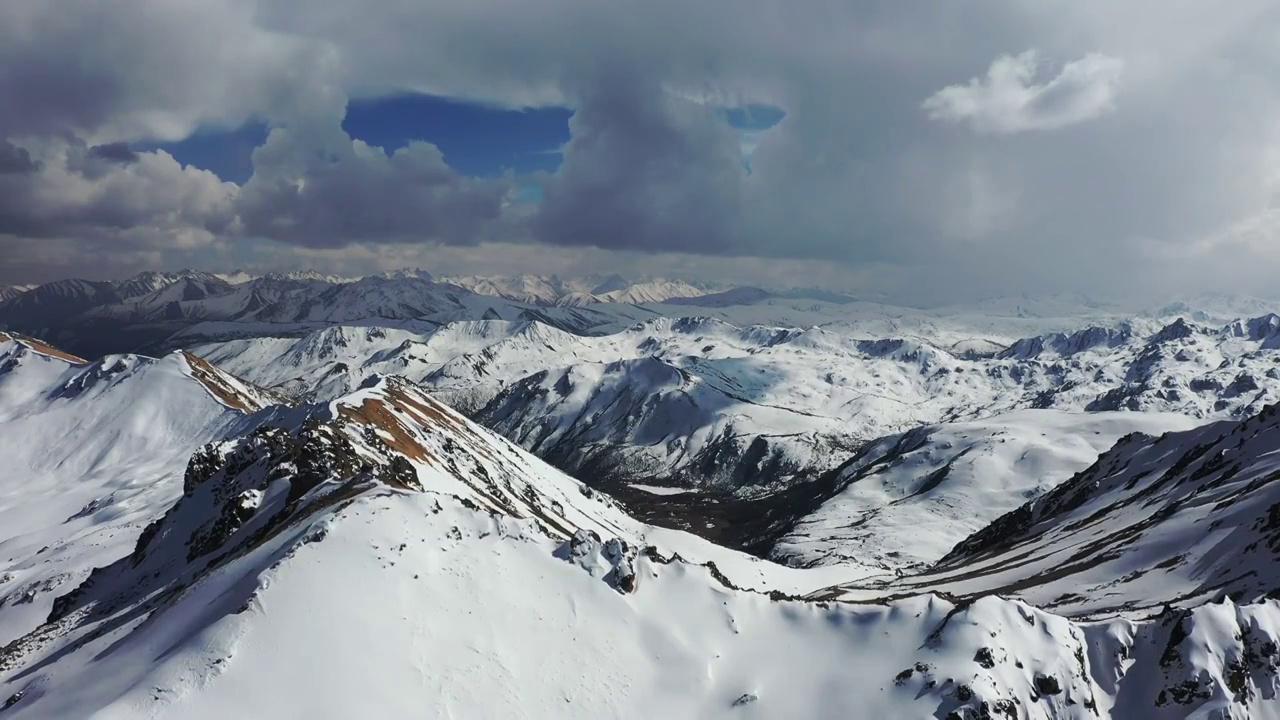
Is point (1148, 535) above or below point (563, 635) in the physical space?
above

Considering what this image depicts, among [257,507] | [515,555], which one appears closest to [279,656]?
[515,555]

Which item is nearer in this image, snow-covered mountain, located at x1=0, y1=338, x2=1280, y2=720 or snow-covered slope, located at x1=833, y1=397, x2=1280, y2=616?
snow-covered mountain, located at x1=0, y1=338, x2=1280, y2=720

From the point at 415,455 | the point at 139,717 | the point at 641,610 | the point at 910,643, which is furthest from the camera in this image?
the point at 415,455

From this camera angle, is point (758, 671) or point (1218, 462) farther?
point (1218, 462)

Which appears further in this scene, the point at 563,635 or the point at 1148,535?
the point at 1148,535

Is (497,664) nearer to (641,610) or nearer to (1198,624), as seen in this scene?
(641,610)

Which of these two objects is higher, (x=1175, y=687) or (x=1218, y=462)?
(x=1218, y=462)

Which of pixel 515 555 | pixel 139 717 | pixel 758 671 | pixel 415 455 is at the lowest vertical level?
pixel 758 671

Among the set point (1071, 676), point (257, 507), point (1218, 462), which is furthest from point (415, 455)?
point (1218, 462)

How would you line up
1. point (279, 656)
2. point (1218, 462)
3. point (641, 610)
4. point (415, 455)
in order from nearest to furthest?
point (279, 656)
point (641, 610)
point (1218, 462)
point (415, 455)

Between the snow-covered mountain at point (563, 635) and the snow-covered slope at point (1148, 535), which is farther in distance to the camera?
the snow-covered slope at point (1148, 535)
